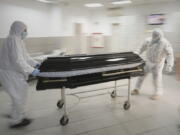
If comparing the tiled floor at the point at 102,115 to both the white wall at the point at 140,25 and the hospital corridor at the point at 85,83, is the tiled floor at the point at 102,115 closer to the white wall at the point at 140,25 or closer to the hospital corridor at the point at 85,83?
the hospital corridor at the point at 85,83

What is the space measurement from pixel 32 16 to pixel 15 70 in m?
4.67

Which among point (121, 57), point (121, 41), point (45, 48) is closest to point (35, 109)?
point (121, 57)

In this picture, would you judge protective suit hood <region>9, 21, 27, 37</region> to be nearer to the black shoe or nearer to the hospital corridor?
the hospital corridor

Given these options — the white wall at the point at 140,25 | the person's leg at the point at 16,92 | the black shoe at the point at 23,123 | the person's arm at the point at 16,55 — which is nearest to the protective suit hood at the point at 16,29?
the person's arm at the point at 16,55

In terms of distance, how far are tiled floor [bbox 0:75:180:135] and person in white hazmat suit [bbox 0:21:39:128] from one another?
32 cm

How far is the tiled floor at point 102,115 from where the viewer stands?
233cm

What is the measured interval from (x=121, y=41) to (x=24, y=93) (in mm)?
4214

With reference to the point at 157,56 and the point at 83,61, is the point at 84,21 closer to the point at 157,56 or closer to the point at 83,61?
the point at 157,56

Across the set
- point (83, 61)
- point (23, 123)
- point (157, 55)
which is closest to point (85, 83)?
point (83, 61)

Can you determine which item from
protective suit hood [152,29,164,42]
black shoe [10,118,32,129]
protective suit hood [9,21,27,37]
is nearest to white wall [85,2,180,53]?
protective suit hood [152,29,164,42]

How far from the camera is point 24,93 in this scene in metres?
2.40

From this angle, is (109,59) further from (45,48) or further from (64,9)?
(64,9)

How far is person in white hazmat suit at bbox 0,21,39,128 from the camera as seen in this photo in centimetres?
217

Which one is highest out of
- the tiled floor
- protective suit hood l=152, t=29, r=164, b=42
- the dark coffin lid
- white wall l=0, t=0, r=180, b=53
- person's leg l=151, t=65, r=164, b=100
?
white wall l=0, t=0, r=180, b=53
